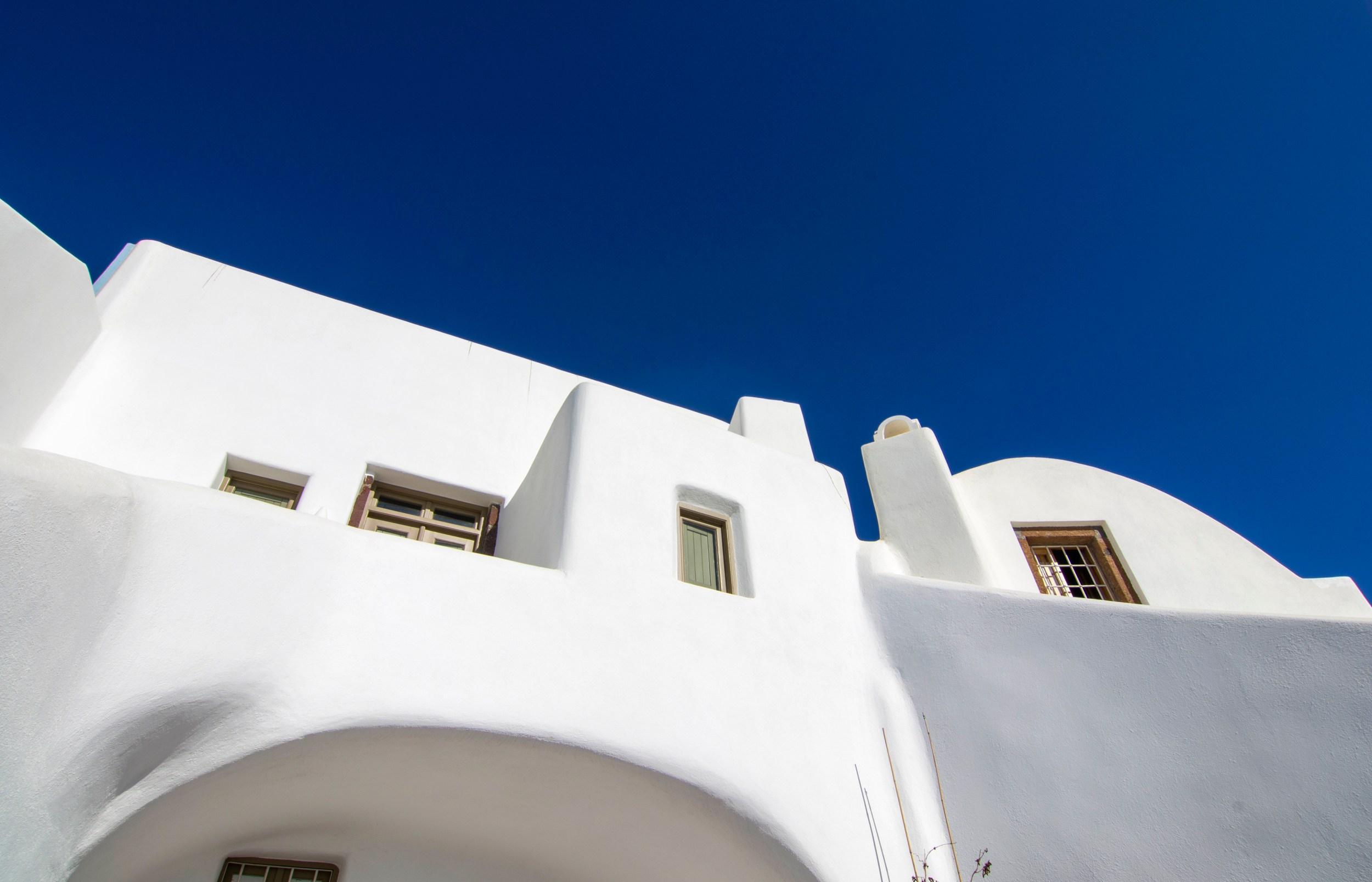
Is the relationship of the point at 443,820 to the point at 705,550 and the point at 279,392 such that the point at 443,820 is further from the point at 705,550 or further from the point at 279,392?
the point at 279,392

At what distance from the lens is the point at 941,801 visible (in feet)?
18.8

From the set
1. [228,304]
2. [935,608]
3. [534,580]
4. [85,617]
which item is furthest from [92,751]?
[935,608]

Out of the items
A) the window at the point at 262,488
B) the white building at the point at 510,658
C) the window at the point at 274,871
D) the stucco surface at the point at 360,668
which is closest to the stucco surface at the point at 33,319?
the white building at the point at 510,658

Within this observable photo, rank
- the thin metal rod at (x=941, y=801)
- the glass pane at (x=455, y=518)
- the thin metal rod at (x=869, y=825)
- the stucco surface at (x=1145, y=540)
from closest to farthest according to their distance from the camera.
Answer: the thin metal rod at (x=869, y=825) → the thin metal rod at (x=941, y=801) → the glass pane at (x=455, y=518) → the stucco surface at (x=1145, y=540)

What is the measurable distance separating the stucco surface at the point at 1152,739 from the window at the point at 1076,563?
2896 mm

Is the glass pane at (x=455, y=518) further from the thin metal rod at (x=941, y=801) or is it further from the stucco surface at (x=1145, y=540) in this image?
the stucco surface at (x=1145, y=540)

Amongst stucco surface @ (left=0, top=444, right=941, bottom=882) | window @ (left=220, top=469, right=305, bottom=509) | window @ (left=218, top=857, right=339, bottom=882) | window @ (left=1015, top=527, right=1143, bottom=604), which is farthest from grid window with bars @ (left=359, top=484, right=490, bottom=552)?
window @ (left=1015, top=527, right=1143, bottom=604)

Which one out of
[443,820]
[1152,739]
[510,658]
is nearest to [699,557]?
[510,658]

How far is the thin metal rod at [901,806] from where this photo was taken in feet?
17.5

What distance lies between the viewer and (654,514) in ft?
19.7

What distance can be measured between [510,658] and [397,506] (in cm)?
259

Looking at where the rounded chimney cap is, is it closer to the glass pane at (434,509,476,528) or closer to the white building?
the white building

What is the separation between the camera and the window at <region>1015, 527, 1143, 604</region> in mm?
8641

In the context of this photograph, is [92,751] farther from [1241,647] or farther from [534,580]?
[1241,647]
